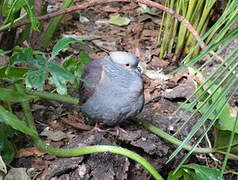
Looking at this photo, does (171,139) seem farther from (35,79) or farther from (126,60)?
(35,79)

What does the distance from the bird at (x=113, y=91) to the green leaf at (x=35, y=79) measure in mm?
359

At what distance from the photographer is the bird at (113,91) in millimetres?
2092

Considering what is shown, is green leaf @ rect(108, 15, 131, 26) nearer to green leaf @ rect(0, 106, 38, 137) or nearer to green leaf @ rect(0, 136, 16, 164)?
green leaf @ rect(0, 136, 16, 164)

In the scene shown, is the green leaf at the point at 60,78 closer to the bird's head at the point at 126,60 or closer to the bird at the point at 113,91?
the bird at the point at 113,91

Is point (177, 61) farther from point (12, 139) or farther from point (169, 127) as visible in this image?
point (12, 139)

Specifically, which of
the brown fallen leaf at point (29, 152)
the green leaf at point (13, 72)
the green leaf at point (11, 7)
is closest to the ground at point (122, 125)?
the brown fallen leaf at point (29, 152)

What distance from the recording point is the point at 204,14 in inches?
107

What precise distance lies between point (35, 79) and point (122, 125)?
2.22 feet

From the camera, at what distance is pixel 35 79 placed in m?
1.71

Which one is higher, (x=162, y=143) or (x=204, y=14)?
(x=204, y=14)

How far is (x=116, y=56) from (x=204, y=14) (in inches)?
30.2

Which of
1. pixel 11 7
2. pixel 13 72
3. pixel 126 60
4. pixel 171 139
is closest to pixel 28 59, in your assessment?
pixel 13 72

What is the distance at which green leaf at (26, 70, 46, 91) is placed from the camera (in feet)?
5.56

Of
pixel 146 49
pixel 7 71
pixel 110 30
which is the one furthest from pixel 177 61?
pixel 7 71
